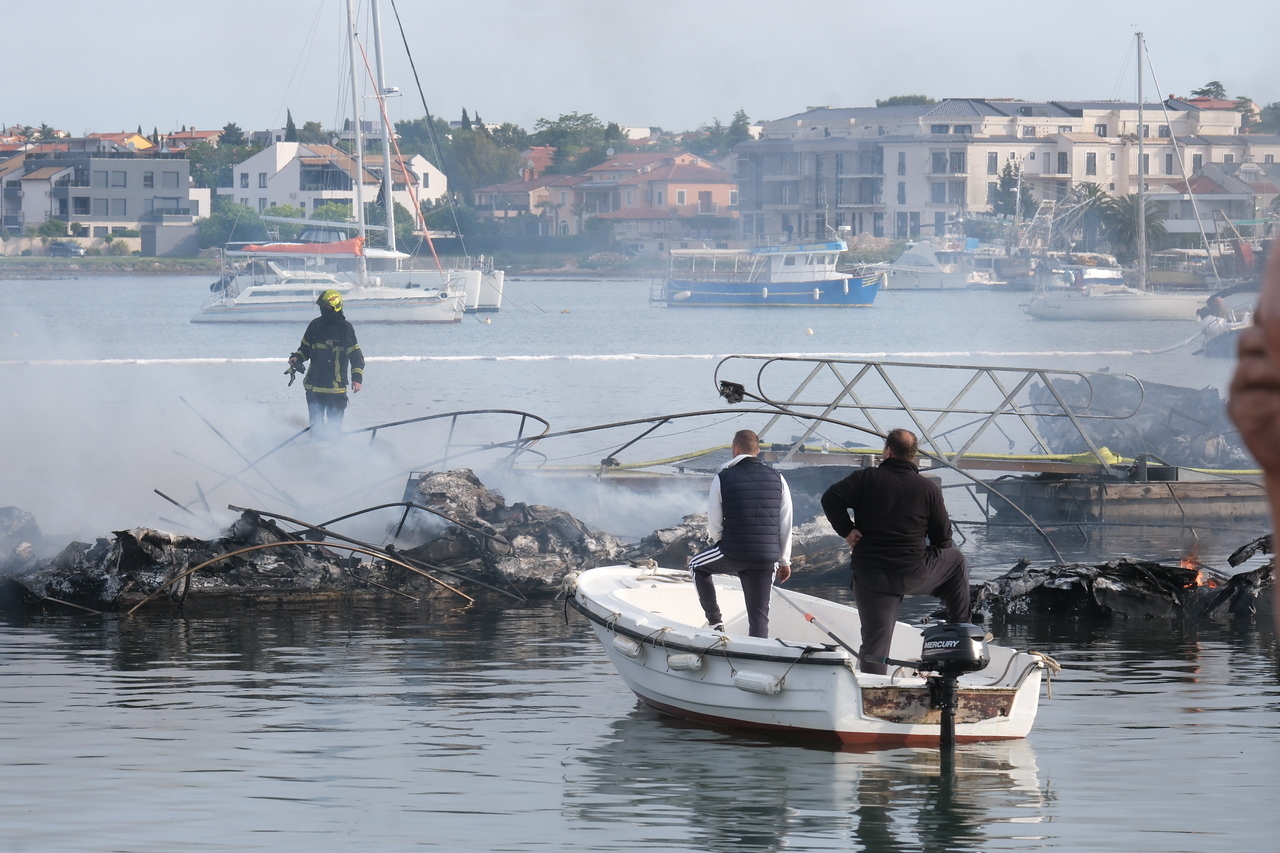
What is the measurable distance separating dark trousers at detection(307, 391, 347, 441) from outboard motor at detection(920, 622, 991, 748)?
31.3 ft

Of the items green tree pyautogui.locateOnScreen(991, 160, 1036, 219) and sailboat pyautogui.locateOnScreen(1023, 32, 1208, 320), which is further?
green tree pyautogui.locateOnScreen(991, 160, 1036, 219)

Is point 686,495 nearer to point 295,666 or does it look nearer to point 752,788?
point 295,666

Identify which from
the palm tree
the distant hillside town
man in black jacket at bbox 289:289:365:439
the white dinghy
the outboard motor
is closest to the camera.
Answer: the outboard motor

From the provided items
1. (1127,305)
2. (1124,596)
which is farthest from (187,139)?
(1124,596)

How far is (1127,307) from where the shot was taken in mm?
81688

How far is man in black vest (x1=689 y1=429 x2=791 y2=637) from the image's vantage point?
30.5 feet

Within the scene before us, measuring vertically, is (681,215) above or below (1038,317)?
above

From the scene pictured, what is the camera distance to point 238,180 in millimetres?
131000

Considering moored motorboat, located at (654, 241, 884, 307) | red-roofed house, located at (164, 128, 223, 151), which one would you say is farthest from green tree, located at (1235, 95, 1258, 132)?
red-roofed house, located at (164, 128, 223, 151)

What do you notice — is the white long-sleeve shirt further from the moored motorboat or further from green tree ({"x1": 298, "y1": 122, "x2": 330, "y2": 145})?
green tree ({"x1": 298, "y1": 122, "x2": 330, "y2": 145})

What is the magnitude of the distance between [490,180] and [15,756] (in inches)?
4883

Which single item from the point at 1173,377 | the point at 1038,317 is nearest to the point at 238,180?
the point at 1038,317

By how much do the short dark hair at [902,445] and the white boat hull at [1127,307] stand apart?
77.1 m

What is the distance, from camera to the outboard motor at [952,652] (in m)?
8.07
